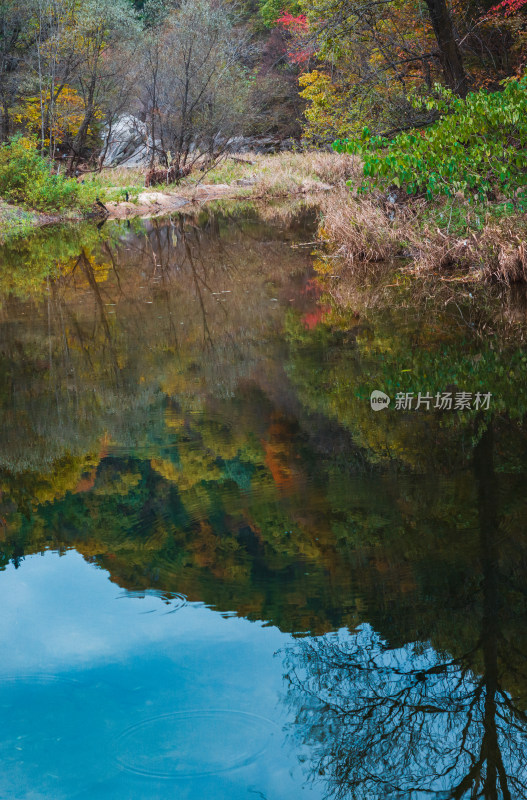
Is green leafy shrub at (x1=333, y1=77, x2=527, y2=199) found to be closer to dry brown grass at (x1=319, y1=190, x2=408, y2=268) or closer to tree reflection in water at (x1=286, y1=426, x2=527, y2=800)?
dry brown grass at (x1=319, y1=190, x2=408, y2=268)

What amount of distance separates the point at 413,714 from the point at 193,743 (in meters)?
0.84

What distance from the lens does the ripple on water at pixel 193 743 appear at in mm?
2600

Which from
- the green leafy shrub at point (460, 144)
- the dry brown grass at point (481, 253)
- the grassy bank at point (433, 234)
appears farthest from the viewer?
the grassy bank at point (433, 234)

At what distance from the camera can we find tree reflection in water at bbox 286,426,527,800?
2584 millimetres

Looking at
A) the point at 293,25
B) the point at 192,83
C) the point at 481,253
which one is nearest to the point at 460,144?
the point at 481,253

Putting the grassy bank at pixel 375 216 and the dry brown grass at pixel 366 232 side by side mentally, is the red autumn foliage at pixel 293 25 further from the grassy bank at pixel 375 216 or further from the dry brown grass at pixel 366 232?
the dry brown grass at pixel 366 232

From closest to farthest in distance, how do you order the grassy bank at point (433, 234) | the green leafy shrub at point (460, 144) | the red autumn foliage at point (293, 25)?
the green leafy shrub at point (460, 144)
the grassy bank at point (433, 234)
the red autumn foliage at point (293, 25)

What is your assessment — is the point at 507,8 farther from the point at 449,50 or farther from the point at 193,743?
the point at 193,743

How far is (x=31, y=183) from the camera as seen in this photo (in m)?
25.2

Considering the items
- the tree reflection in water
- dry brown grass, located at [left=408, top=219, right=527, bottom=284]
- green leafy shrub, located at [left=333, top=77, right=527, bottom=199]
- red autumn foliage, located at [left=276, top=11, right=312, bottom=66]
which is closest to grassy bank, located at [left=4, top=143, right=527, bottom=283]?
dry brown grass, located at [left=408, top=219, right=527, bottom=284]

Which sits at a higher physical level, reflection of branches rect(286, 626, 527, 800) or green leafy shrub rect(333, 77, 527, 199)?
green leafy shrub rect(333, 77, 527, 199)

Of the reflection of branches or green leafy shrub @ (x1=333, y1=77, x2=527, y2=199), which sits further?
green leafy shrub @ (x1=333, y1=77, x2=527, y2=199)

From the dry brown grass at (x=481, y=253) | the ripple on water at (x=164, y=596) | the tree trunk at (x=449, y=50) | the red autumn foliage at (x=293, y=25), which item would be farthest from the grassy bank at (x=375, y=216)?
the ripple on water at (x=164, y=596)

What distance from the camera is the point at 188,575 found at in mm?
3830
